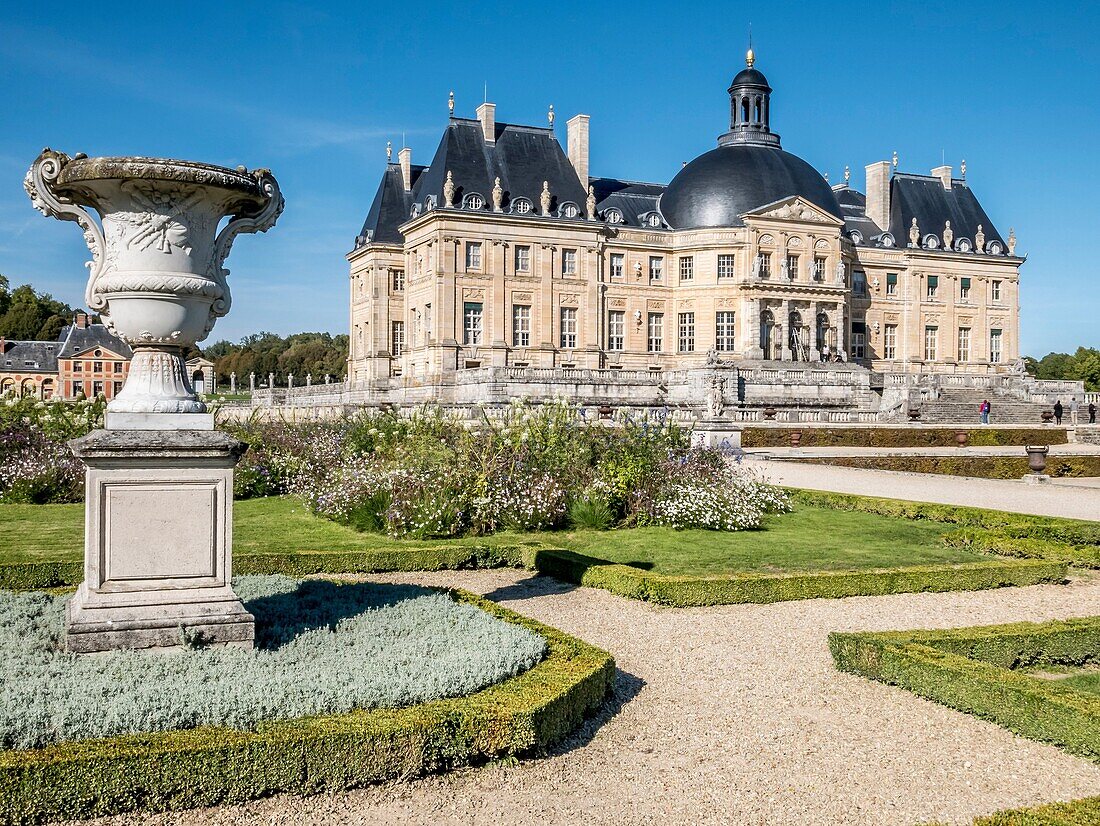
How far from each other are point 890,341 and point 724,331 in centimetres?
1168

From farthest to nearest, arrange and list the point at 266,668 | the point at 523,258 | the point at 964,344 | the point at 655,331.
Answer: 1. the point at 964,344
2. the point at 655,331
3. the point at 523,258
4. the point at 266,668

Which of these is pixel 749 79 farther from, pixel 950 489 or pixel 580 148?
pixel 950 489

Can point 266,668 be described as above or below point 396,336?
below

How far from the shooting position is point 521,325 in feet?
156

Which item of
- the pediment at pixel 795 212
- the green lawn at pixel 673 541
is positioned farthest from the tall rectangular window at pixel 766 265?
the green lawn at pixel 673 541

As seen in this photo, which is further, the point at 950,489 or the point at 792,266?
the point at 792,266

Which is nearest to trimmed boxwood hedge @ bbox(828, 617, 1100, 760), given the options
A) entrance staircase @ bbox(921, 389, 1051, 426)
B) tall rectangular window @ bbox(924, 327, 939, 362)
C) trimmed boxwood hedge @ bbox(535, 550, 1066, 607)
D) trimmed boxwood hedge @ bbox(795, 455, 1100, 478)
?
trimmed boxwood hedge @ bbox(535, 550, 1066, 607)

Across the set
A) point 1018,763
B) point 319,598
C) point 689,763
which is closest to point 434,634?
point 319,598

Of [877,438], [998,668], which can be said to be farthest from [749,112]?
[998,668]

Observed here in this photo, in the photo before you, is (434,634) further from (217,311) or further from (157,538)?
(217,311)

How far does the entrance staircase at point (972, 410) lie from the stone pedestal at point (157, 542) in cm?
3657

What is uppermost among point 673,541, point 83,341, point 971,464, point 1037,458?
point 83,341

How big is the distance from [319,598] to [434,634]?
1.33 meters

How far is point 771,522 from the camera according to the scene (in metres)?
13.3
